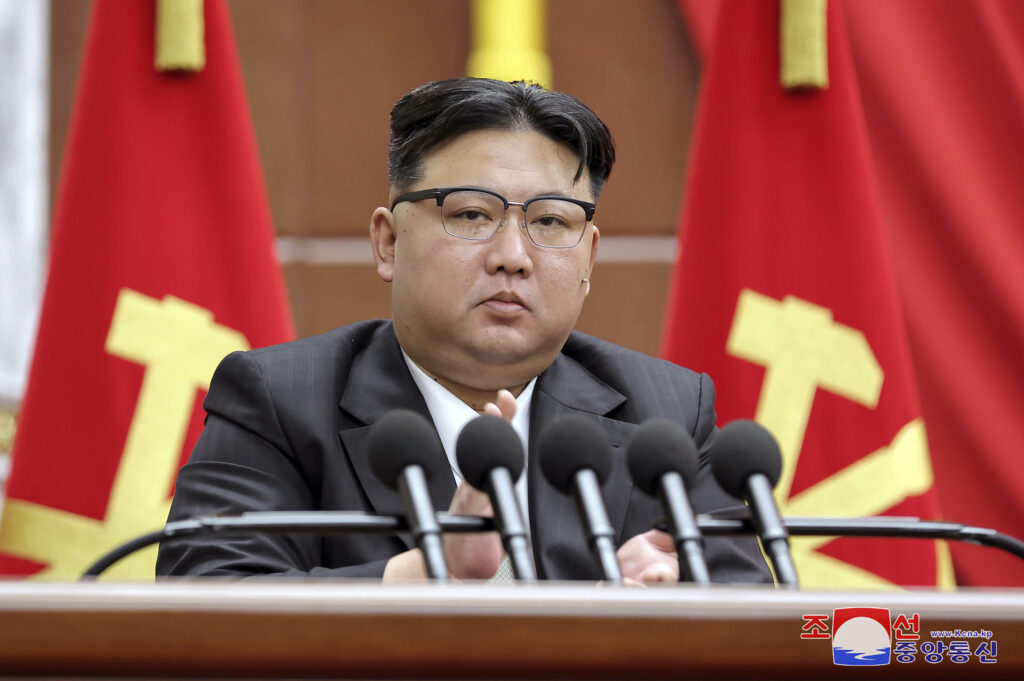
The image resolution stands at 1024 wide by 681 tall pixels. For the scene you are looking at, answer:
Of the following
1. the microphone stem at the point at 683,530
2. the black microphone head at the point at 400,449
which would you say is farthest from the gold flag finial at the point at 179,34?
the microphone stem at the point at 683,530

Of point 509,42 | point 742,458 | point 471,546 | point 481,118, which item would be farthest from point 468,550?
point 509,42

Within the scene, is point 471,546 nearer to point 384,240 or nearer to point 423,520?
point 423,520

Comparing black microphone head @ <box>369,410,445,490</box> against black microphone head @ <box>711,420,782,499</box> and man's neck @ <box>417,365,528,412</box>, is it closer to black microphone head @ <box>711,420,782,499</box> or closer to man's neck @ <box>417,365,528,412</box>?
black microphone head @ <box>711,420,782,499</box>

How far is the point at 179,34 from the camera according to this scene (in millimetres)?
2414

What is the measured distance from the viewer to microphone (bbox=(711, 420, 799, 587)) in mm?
1036

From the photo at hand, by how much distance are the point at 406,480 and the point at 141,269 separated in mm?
1578

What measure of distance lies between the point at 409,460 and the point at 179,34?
5.52ft

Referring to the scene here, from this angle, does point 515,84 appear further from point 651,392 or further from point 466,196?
point 651,392

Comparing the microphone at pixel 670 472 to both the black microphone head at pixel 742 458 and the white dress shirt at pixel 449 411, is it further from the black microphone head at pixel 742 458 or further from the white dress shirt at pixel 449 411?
the white dress shirt at pixel 449 411

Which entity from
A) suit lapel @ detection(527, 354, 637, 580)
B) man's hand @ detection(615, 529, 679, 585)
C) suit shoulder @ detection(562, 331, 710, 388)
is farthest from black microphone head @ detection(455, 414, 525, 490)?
suit shoulder @ detection(562, 331, 710, 388)

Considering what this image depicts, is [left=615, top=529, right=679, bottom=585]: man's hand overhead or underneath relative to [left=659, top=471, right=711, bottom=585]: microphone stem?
underneath

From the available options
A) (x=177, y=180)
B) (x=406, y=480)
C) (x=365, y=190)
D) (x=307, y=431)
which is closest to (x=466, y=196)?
(x=307, y=431)

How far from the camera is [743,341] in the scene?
2.52 meters

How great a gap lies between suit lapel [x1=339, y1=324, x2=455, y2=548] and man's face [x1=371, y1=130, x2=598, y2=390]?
0.07 metres
